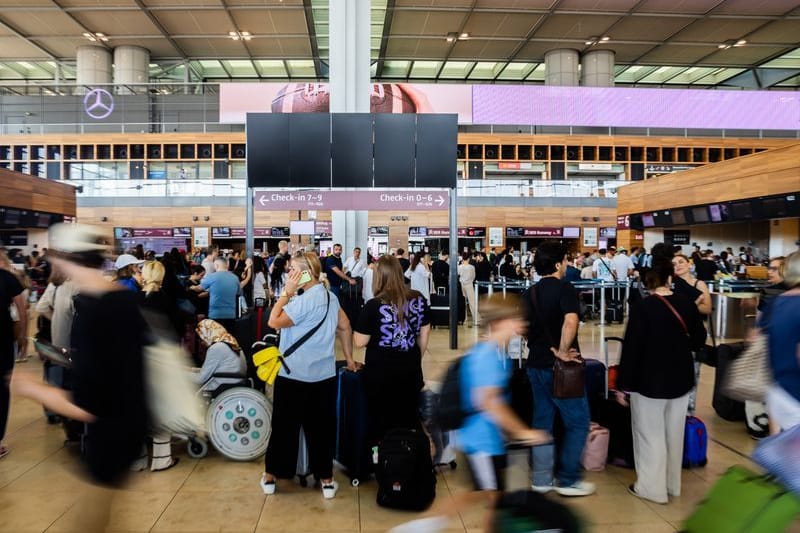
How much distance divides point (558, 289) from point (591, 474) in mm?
1527

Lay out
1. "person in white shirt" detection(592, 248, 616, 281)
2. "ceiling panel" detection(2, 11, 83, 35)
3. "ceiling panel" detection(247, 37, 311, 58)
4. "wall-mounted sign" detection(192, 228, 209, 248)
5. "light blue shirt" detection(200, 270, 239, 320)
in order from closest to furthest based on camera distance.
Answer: "light blue shirt" detection(200, 270, 239, 320) < "person in white shirt" detection(592, 248, 616, 281) < "ceiling panel" detection(2, 11, 83, 35) < "wall-mounted sign" detection(192, 228, 209, 248) < "ceiling panel" detection(247, 37, 311, 58)

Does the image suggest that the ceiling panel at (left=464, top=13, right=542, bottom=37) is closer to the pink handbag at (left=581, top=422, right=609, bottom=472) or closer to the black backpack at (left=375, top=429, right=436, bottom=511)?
the pink handbag at (left=581, top=422, right=609, bottom=472)

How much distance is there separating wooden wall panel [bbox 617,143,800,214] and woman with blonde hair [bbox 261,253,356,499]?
43.7 feet

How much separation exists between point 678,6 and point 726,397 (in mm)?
21738

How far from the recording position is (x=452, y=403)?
2.40m

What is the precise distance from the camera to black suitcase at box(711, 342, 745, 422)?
Answer: 17.1 feet

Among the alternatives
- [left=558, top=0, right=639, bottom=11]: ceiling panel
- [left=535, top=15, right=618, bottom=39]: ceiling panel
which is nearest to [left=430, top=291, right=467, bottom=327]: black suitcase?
[left=558, top=0, right=639, bottom=11]: ceiling panel

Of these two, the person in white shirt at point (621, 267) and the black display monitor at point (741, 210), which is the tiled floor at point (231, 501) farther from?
the black display monitor at point (741, 210)

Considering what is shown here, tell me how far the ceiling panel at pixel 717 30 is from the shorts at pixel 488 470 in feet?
89.5

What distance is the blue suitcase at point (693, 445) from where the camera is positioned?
4191mm

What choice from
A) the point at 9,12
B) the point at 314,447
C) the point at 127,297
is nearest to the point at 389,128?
the point at 314,447

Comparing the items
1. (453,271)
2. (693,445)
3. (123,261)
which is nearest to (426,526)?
(693,445)

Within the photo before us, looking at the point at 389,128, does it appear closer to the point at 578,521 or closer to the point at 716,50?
the point at 578,521

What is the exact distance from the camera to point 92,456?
2.13m
